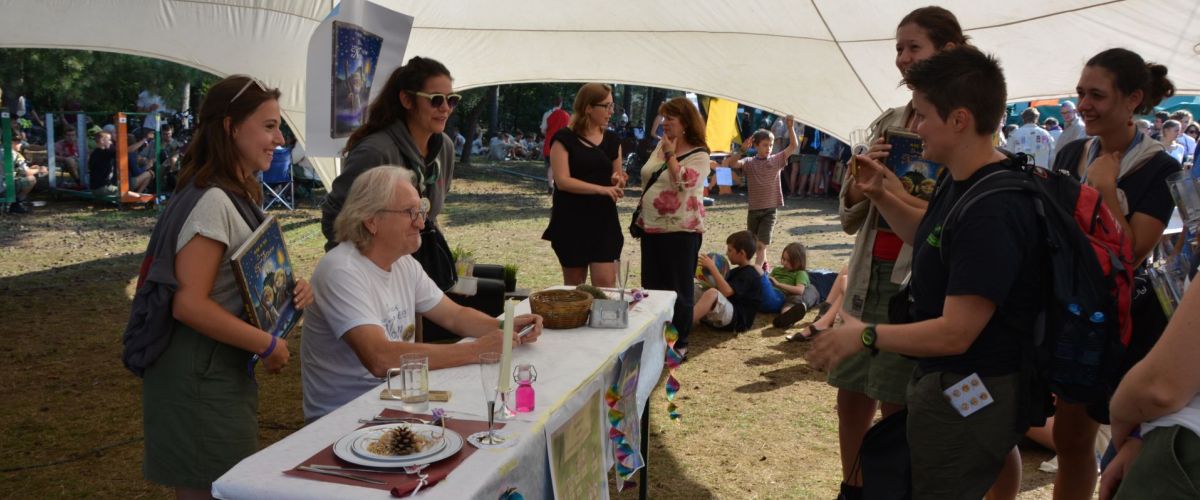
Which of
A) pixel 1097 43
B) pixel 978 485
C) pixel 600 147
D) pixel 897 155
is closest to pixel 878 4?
pixel 1097 43

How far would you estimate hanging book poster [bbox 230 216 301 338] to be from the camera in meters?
2.33

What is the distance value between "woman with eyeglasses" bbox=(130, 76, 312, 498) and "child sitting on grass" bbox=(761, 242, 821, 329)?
521 centimetres

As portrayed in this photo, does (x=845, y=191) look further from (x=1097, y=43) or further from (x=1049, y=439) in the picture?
(x=1097, y=43)

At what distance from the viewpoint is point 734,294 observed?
6.98 meters

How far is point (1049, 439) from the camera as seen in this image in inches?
167

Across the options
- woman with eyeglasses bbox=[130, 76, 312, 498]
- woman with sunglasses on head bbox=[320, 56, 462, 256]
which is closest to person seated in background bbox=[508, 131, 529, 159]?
woman with sunglasses on head bbox=[320, 56, 462, 256]

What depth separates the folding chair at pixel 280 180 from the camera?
44.3 ft

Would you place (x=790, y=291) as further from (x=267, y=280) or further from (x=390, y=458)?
(x=390, y=458)

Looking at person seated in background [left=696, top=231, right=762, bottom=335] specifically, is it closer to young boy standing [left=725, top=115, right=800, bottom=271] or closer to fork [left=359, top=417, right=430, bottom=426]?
young boy standing [left=725, top=115, right=800, bottom=271]

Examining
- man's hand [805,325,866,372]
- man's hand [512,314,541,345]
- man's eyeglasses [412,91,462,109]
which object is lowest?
man's hand [512,314,541,345]

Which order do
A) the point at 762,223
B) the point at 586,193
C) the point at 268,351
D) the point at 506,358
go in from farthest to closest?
the point at 762,223 < the point at 586,193 < the point at 268,351 < the point at 506,358

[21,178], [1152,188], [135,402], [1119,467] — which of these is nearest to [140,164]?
[21,178]

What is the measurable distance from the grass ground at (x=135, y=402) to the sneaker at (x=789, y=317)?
114 mm

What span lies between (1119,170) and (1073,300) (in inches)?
50.4
